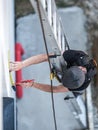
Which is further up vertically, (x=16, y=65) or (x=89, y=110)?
(x=16, y=65)

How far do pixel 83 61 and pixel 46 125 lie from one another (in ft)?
4.22

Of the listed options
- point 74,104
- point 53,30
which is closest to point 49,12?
point 53,30

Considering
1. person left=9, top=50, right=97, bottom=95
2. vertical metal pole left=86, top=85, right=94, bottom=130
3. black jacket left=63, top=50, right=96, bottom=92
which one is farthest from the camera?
vertical metal pole left=86, top=85, right=94, bottom=130

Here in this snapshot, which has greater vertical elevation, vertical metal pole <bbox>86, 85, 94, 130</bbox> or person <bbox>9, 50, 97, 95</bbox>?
person <bbox>9, 50, 97, 95</bbox>

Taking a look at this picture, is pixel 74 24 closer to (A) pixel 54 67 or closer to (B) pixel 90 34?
(B) pixel 90 34

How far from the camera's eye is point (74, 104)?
3359 mm

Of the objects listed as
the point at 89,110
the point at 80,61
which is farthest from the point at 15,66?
the point at 89,110

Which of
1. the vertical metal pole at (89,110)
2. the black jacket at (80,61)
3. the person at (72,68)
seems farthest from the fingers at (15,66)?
the vertical metal pole at (89,110)

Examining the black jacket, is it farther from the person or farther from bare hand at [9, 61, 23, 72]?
bare hand at [9, 61, 23, 72]

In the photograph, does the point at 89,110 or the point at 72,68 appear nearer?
the point at 72,68

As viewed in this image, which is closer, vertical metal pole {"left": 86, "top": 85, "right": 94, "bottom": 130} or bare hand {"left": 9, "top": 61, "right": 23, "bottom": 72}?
bare hand {"left": 9, "top": 61, "right": 23, "bottom": 72}

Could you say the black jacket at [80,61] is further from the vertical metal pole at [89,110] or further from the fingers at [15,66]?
the vertical metal pole at [89,110]

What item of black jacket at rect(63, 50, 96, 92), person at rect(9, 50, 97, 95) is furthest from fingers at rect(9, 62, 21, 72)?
black jacket at rect(63, 50, 96, 92)

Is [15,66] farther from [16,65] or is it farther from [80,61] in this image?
[80,61]
